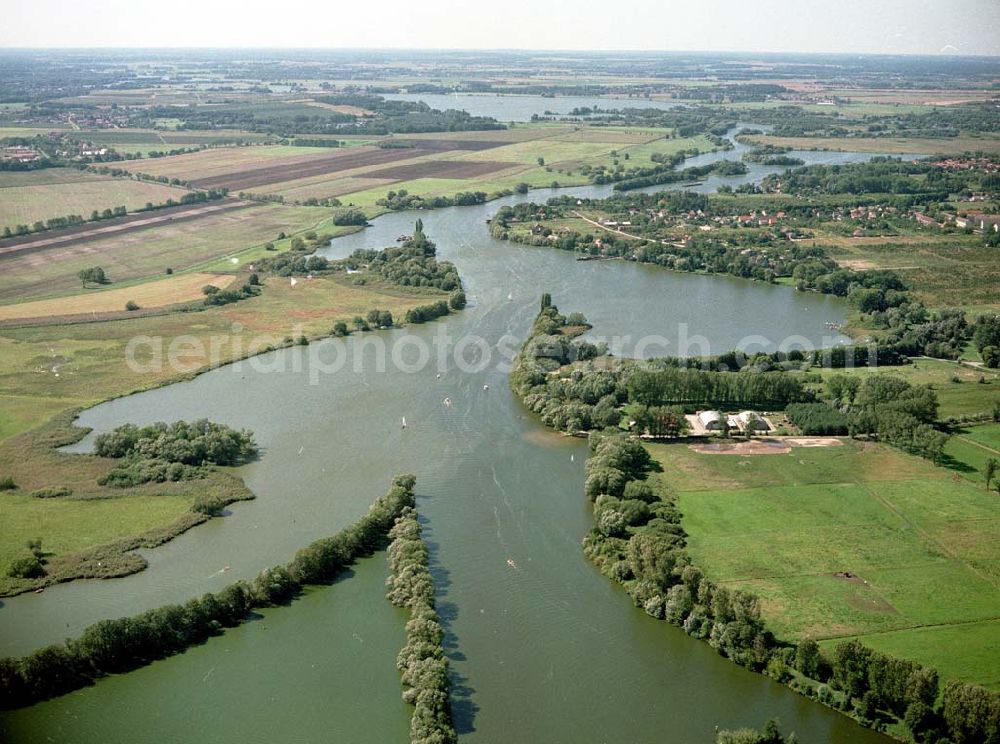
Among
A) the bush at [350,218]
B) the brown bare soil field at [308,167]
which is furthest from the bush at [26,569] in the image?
the brown bare soil field at [308,167]

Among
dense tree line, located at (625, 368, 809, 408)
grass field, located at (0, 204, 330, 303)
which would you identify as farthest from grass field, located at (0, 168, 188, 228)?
dense tree line, located at (625, 368, 809, 408)

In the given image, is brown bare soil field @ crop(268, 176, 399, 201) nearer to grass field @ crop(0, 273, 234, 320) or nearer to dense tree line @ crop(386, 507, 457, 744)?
grass field @ crop(0, 273, 234, 320)

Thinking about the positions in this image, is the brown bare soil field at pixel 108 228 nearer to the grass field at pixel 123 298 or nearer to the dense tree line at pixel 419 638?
the grass field at pixel 123 298

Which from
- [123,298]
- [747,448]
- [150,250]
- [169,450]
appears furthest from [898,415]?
[150,250]

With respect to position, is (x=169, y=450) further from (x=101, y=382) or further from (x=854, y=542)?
(x=854, y=542)

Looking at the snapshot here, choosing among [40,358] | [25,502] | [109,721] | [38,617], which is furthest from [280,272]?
[109,721]
